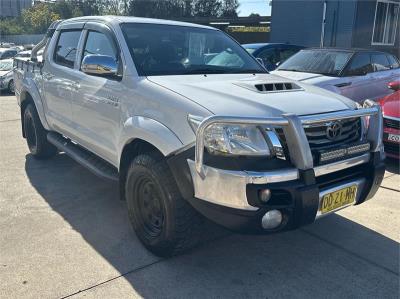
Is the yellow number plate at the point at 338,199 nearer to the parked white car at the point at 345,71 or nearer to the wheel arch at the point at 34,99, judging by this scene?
the wheel arch at the point at 34,99

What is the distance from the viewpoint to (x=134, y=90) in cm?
346

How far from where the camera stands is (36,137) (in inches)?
233

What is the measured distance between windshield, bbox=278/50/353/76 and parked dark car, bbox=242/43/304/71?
132cm

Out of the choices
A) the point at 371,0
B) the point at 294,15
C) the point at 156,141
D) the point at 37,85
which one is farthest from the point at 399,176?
the point at 294,15

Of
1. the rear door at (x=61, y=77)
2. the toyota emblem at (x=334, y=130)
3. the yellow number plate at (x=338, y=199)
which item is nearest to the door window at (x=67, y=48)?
the rear door at (x=61, y=77)

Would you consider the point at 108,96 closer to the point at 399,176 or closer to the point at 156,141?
the point at 156,141

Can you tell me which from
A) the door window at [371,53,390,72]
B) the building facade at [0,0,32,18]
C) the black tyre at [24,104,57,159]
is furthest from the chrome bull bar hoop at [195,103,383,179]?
the building facade at [0,0,32,18]

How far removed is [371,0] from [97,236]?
15.2 meters

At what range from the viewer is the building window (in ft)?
54.9

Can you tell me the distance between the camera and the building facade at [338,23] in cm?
1562

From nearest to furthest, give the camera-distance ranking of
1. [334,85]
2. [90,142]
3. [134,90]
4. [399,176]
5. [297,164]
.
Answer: [297,164], [134,90], [90,142], [399,176], [334,85]

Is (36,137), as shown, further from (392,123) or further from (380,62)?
(380,62)

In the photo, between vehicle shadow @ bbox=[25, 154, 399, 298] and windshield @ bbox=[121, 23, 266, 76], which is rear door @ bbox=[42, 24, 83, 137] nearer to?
windshield @ bbox=[121, 23, 266, 76]

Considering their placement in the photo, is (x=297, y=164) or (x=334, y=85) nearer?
(x=297, y=164)
